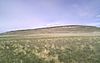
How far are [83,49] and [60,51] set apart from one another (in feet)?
2.96

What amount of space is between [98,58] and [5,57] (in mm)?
2928

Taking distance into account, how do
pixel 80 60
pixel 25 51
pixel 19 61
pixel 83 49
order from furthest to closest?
pixel 83 49 → pixel 25 51 → pixel 80 60 → pixel 19 61

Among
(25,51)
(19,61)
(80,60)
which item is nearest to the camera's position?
(19,61)

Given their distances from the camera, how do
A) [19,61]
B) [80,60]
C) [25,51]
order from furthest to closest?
[25,51] → [80,60] → [19,61]

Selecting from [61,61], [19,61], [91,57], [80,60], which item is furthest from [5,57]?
[91,57]

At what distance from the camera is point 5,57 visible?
14.9 feet

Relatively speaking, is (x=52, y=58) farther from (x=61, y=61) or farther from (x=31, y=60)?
(x=31, y=60)

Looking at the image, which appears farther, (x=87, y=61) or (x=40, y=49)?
(x=40, y=49)

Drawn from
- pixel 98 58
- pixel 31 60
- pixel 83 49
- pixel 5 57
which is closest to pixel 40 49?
pixel 31 60

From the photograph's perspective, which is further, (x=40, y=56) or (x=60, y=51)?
(x=60, y=51)

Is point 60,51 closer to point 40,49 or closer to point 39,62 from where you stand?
point 40,49

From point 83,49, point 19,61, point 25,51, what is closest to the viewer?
point 19,61

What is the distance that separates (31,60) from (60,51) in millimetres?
1232

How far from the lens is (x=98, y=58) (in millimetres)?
4852
